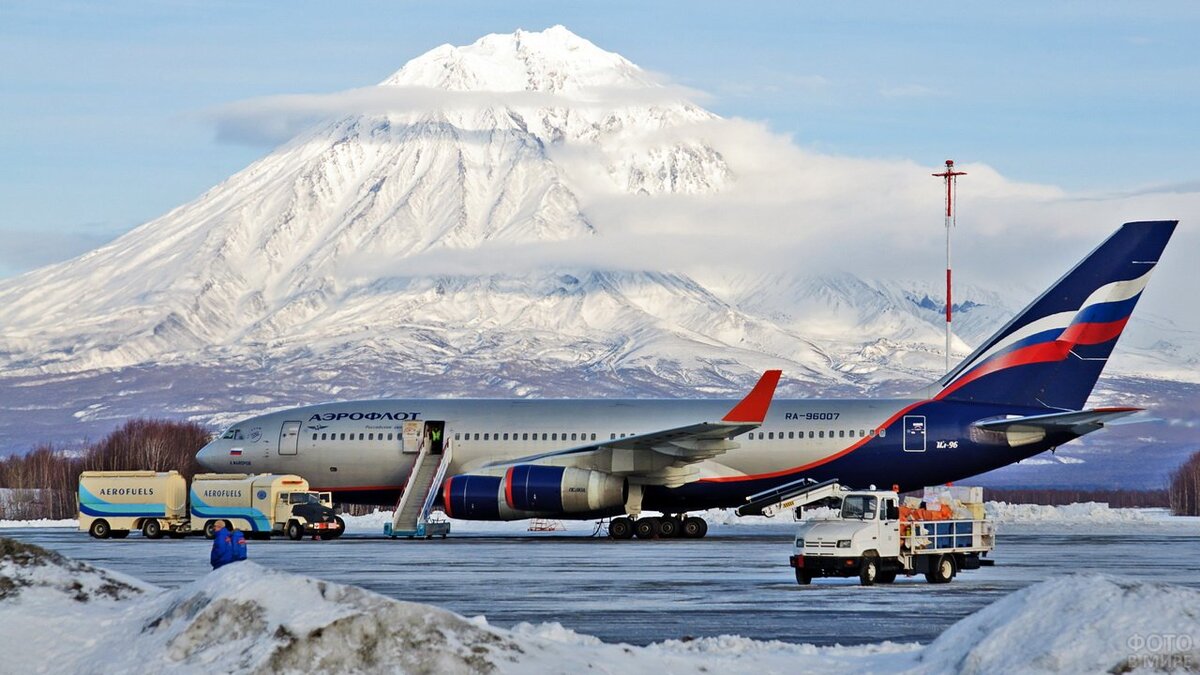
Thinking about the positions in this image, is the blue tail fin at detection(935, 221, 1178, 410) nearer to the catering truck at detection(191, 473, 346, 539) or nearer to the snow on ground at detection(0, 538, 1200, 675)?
the catering truck at detection(191, 473, 346, 539)

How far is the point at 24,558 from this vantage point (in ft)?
50.2

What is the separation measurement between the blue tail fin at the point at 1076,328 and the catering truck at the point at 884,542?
14.5 m

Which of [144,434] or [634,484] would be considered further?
[144,434]

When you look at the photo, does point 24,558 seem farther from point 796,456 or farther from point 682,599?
point 796,456

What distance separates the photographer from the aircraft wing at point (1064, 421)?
122 ft

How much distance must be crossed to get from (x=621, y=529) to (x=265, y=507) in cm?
905

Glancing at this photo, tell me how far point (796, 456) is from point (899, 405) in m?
2.84

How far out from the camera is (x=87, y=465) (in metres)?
87.7

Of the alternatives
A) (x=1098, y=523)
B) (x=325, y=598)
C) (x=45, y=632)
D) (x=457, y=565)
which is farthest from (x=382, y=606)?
(x=1098, y=523)

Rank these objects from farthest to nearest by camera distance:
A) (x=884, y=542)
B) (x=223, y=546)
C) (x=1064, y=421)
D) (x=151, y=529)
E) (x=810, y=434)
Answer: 1. (x=151, y=529)
2. (x=810, y=434)
3. (x=1064, y=421)
4. (x=884, y=542)
5. (x=223, y=546)

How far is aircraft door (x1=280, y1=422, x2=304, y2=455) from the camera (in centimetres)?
4547

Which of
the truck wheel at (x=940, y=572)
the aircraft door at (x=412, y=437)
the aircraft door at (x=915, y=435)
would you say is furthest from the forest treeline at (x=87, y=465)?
the truck wheel at (x=940, y=572)

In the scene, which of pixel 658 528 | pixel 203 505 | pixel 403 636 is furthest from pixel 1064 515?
pixel 403 636

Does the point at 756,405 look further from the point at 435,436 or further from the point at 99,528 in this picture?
the point at 99,528
